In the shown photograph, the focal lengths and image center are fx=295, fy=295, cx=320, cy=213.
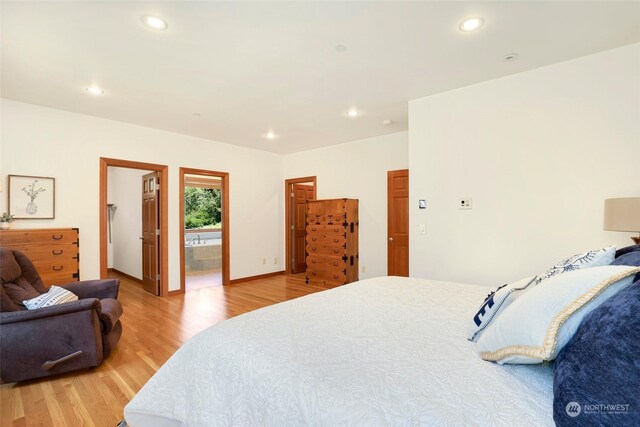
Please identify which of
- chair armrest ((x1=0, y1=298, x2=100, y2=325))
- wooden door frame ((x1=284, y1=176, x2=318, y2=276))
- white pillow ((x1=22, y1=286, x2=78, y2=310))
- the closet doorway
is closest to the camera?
chair armrest ((x1=0, y1=298, x2=100, y2=325))

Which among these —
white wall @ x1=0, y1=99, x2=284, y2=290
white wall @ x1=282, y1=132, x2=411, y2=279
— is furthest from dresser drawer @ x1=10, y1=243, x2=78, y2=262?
white wall @ x1=282, y1=132, x2=411, y2=279

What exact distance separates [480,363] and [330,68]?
2455 mm

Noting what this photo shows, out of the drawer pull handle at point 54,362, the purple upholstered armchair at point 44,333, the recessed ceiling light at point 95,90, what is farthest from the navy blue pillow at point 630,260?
the recessed ceiling light at point 95,90

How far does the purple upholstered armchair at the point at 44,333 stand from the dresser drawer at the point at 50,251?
677 mm

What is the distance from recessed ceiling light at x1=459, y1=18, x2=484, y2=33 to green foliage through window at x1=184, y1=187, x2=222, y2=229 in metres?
10.5

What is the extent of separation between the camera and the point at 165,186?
4590 millimetres

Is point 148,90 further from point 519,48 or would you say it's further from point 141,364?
point 519,48

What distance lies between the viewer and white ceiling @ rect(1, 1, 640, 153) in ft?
6.21

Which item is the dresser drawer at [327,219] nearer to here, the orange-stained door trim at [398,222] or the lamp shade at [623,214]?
the orange-stained door trim at [398,222]

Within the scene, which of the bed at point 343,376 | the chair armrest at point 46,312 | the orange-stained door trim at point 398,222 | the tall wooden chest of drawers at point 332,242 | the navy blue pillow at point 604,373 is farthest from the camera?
the tall wooden chest of drawers at point 332,242

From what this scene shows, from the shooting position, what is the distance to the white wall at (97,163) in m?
3.41

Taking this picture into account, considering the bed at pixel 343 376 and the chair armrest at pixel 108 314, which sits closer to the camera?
the bed at pixel 343 376

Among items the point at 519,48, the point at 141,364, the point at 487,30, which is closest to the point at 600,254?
the point at 487,30

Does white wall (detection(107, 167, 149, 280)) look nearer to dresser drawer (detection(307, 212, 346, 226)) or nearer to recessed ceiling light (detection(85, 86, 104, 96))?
recessed ceiling light (detection(85, 86, 104, 96))
